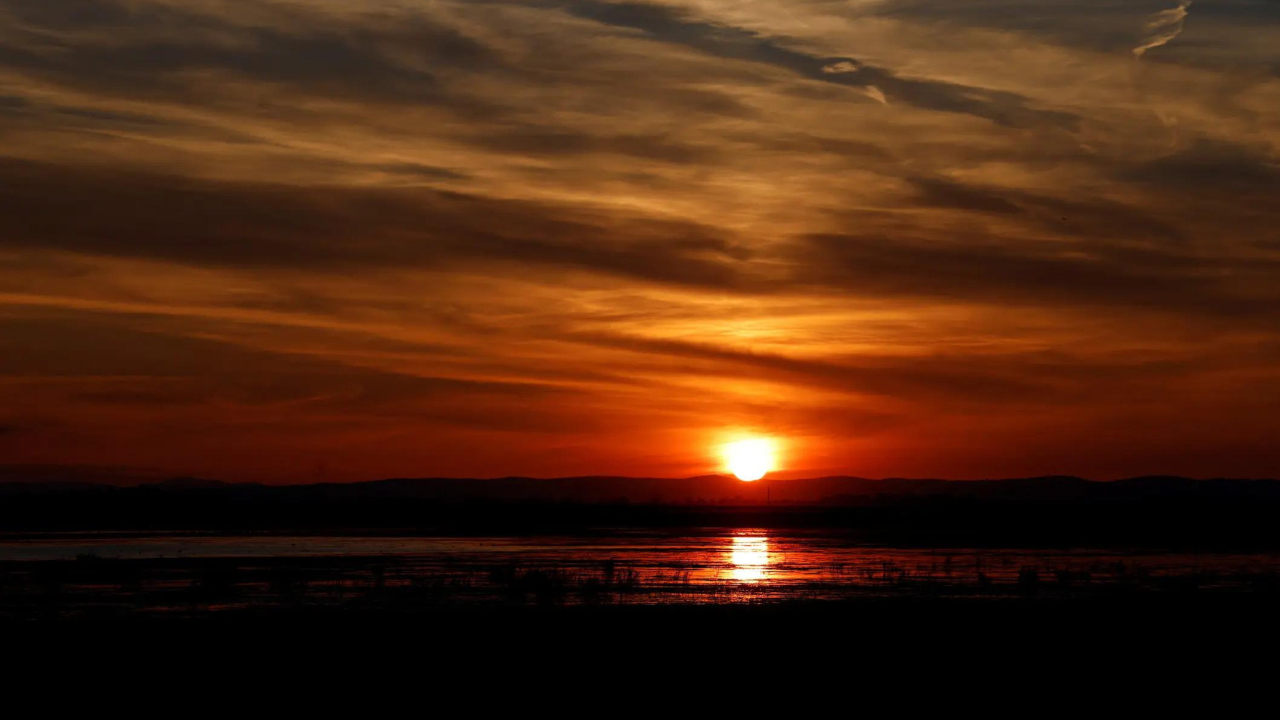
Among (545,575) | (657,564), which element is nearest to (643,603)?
(545,575)

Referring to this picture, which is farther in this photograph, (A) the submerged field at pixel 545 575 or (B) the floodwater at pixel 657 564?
(B) the floodwater at pixel 657 564

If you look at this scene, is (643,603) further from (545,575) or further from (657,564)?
(657,564)

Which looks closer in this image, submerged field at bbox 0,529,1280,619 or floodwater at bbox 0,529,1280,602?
submerged field at bbox 0,529,1280,619

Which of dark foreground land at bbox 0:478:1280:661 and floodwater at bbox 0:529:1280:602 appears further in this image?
floodwater at bbox 0:529:1280:602

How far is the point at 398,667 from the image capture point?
23.8 meters

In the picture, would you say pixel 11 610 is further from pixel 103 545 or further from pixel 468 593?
pixel 103 545

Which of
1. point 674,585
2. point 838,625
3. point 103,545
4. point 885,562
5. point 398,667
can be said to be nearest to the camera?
point 398,667

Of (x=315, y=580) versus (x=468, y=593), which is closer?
(x=468, y=593)

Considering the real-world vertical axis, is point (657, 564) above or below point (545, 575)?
above

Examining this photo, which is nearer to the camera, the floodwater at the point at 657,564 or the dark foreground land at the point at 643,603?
the dark foreground land at the point at 643,603

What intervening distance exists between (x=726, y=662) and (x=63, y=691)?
11.6m

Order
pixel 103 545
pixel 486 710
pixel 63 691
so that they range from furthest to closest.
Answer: pixel 103 545, pixel 63 691, pixel 486 710

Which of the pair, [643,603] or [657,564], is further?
[657,564]

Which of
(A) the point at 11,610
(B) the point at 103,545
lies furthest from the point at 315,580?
(B) the point at 103,545
